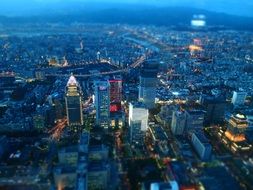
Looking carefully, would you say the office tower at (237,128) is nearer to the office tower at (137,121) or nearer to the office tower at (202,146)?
the office tower at (202,146)

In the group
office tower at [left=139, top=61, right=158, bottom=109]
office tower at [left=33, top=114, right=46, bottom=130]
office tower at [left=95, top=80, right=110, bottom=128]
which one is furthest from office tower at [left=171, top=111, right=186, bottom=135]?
office tower at [left=33, top=114, right=46, bottom=130]

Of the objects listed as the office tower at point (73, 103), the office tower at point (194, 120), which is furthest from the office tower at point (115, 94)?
the office tower at point (194, 120)

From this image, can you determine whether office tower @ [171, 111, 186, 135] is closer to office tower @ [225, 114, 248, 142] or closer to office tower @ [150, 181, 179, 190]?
office tower @ [225, 114, 248, 142]

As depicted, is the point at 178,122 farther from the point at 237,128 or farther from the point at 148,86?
the point at 148,86

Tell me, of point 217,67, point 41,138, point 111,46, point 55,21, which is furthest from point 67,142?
point 55,21

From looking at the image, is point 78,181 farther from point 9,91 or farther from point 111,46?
point 111,46

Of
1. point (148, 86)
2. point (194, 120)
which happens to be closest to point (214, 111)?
point (194, 120)
